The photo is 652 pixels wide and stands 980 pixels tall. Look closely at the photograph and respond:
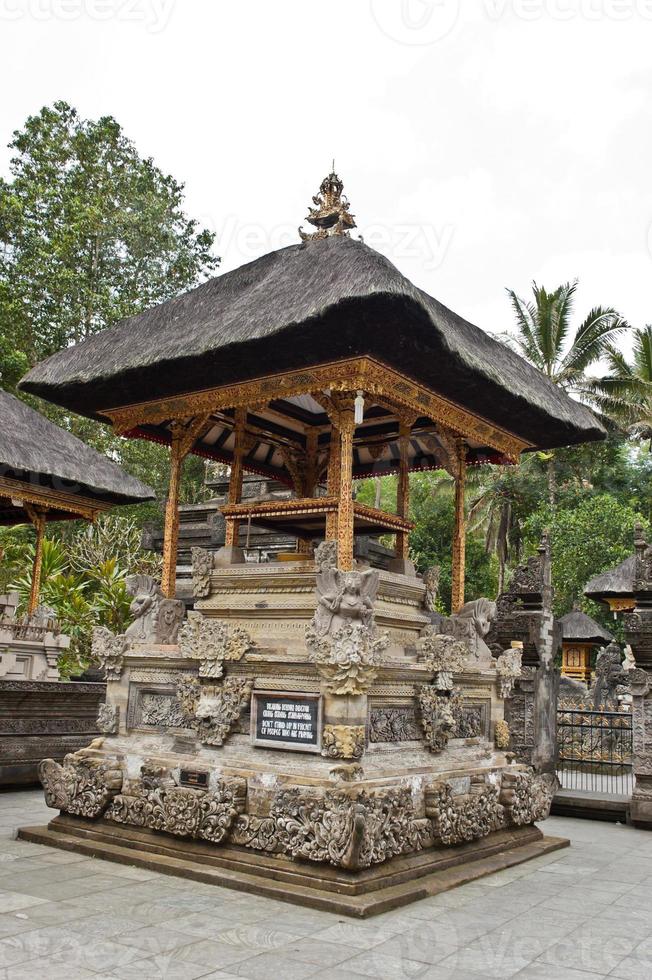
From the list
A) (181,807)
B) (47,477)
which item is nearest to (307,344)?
(181,807)

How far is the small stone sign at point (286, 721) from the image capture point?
7.12 m

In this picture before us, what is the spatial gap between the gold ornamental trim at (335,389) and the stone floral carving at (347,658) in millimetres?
2359

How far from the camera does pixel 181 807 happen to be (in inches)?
291

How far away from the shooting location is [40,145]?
84.3ft

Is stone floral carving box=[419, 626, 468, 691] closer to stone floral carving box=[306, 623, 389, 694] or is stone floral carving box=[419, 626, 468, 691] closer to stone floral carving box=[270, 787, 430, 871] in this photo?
stone floral carving box=[306, 623, 389, 694]

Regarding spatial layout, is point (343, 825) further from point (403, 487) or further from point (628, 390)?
point (628, 390)

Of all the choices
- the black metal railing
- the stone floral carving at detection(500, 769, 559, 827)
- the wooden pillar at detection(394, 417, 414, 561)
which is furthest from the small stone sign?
the black metal railing

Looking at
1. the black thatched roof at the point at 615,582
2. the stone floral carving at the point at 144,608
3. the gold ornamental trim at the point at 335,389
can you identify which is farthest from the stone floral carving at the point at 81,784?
the black thatched roof at the point at 615,582

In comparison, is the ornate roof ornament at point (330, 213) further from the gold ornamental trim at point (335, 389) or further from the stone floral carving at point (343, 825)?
the stone floral carving at point (343, 825)

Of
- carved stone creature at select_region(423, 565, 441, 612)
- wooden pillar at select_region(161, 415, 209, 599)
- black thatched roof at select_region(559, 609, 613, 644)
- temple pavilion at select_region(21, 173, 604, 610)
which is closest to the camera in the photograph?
temple pavilion at select_region(21, 173, 604, 610)

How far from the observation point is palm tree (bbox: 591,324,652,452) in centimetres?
3005

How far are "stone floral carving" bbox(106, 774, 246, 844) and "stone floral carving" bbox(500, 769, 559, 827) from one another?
3.12 meters

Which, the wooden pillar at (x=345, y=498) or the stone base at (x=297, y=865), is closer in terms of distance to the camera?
the stone base at (x=297, y=865)

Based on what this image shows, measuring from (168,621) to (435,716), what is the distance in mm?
2992
